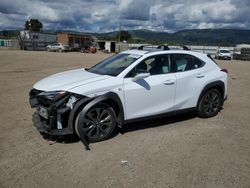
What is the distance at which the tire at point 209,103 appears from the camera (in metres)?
6.41

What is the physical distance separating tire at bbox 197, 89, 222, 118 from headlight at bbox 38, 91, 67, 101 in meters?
3.17

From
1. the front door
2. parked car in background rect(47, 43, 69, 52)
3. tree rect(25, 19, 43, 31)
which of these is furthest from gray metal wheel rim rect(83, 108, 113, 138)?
tree rect(25, 19, 43, 31)

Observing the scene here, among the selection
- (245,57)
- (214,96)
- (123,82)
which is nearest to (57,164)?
(123,82)

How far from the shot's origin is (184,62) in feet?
20.1

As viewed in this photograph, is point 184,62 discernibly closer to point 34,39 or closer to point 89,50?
point 89,50

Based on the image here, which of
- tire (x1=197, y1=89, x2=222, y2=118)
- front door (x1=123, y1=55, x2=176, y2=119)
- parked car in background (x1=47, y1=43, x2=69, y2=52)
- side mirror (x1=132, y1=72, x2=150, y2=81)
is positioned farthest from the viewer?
parked car in background (x1=47, y1=43, x2=69, y2=52)

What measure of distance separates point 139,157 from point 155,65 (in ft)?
6.67

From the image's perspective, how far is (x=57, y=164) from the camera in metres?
4.21

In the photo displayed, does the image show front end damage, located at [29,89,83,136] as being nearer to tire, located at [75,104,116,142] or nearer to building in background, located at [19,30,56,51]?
tire, located at [75,104,116,142]

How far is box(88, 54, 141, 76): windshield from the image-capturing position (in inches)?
215

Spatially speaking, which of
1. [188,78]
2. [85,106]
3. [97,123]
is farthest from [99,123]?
[188,78]

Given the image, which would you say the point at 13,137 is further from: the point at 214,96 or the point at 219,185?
the point at 214,96

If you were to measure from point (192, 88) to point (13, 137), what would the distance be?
3.69 meters

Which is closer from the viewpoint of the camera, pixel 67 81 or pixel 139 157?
pixel 139 157
